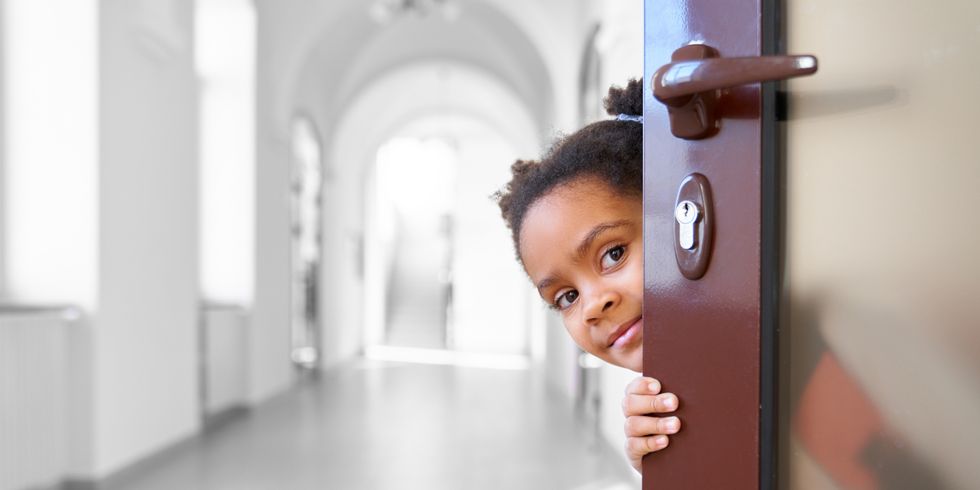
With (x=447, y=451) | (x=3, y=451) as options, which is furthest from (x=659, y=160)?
(x=447, y=451)

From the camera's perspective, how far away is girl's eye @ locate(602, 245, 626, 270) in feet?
3.54

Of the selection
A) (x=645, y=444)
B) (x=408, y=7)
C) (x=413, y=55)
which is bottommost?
(x=645, y=444)

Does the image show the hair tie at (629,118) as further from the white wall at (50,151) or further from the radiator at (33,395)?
the white wall at (50,151)

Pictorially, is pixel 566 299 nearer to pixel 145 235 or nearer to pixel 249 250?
pixel 145 235

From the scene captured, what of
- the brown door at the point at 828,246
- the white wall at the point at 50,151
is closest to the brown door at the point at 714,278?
the brown door at the point at 828,246

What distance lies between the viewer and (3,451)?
3.90 m

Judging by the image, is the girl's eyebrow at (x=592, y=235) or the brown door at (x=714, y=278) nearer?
the brown door at (x=714, y=278)

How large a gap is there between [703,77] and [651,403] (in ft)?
Result: 1.20

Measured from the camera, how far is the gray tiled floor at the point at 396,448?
5.01 meters

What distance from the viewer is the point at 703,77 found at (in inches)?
29.2

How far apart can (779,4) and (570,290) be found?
532mm

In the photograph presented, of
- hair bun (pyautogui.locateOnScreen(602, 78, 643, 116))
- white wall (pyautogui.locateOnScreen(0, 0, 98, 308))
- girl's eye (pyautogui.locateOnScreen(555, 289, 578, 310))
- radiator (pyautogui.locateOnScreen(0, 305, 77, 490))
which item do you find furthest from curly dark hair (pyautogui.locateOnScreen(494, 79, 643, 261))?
white wall (pyautogui.locateOnScreen(0, 0, 98, 308))

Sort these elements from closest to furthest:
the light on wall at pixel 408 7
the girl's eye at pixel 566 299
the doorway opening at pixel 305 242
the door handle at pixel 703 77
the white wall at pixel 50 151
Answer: the door handle at pixel 703 77, the girl's eye at pixel 566 299, the white wall at pixel 50 151, the light on wall at pixel 408 7, the doorway opening at pixel 305 242

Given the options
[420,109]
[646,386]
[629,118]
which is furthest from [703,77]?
[420,109]
